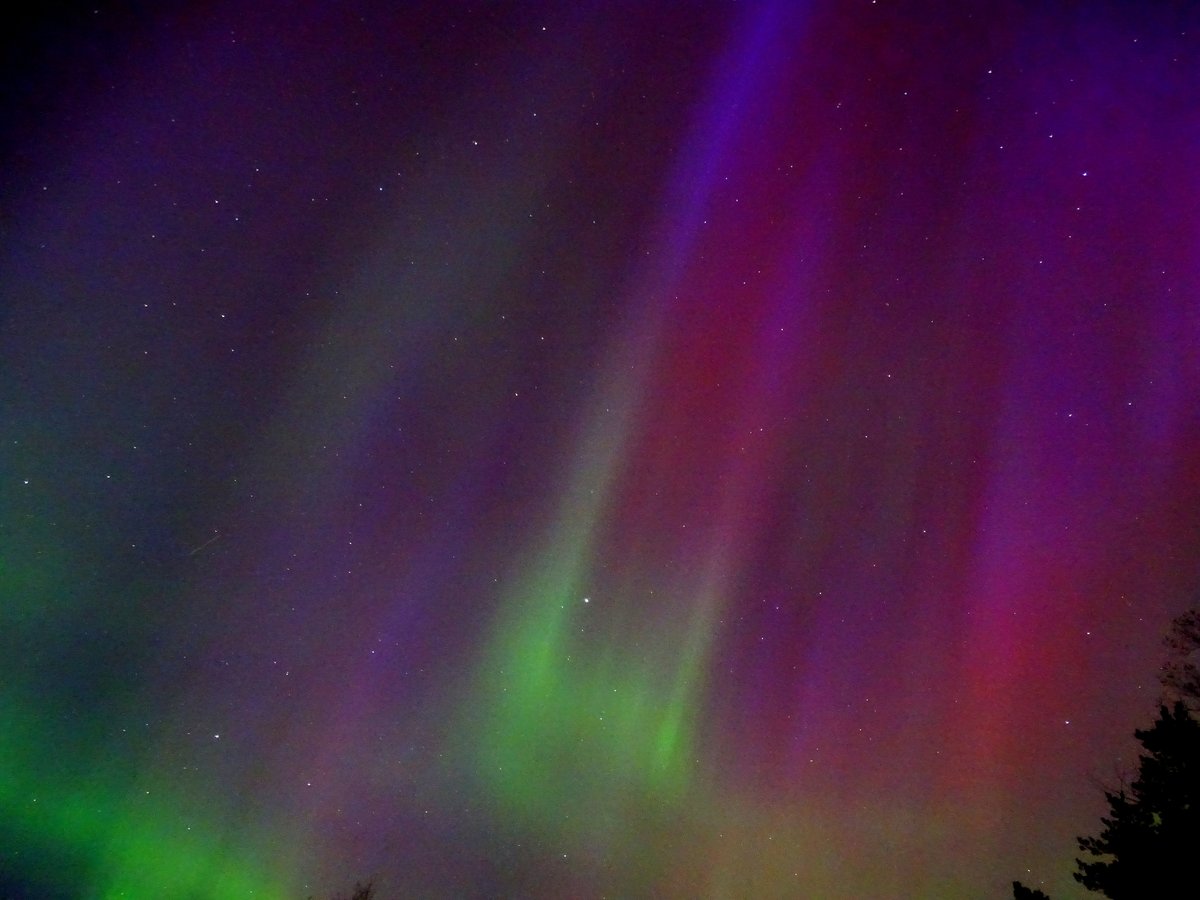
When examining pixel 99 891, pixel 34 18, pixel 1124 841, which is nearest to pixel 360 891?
pixel 99 891

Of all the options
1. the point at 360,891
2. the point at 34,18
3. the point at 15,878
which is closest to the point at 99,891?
the point at 15,878

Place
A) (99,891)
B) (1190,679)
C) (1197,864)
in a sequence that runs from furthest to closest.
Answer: (99,891), (1190,679), (1197,864)

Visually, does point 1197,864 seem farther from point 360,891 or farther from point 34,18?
point 360,891

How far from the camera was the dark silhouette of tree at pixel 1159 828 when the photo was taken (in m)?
5.08

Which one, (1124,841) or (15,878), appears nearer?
(1124,841)

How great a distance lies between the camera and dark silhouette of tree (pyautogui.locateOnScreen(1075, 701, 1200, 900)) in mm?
5082

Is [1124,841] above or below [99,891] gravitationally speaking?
above

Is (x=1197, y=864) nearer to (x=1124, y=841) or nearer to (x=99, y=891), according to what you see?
(x=1124, y=841)

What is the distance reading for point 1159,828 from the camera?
555 cm

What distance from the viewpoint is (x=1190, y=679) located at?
24.9 feet

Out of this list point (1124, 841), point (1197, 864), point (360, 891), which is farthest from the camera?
point (360, 891)

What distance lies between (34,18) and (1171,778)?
15497 mm

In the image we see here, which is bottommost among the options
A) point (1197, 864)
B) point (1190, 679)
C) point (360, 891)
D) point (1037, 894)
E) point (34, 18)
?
point (360, 891)

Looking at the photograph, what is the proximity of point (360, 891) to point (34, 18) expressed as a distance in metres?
36.4
